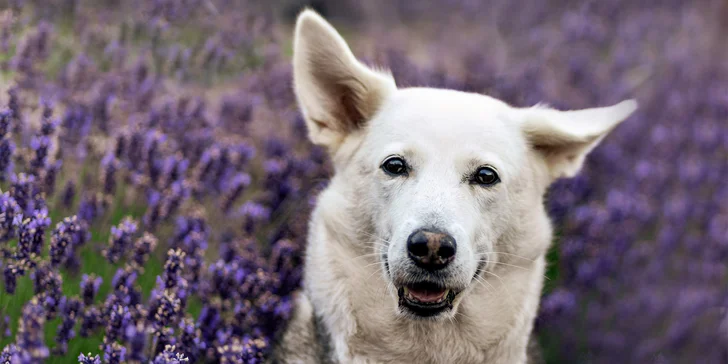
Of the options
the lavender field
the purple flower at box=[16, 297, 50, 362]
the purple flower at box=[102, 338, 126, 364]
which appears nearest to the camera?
the purple flower at box=[16, 297, 50, 362]

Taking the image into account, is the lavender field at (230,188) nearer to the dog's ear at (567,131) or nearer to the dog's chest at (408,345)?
the dog's chest at (408,345)

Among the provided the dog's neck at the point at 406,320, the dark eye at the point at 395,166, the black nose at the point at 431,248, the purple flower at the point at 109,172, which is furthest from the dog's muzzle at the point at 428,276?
the purple flower at the point at 109,172

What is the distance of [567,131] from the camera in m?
2.64

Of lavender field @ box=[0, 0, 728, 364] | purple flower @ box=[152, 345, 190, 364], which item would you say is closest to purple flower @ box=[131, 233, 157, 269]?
lavender field @ box=[0, 0, 728, 364]

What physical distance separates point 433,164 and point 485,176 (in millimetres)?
203

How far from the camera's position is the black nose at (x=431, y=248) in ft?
7.03

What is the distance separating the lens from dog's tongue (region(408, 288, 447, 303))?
2.34m

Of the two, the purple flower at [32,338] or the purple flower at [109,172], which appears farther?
the purple flower at [109,172]

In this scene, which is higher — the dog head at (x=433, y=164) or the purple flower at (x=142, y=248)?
the dog head at (x=433, y=164)

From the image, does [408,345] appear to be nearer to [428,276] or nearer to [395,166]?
[428,276]

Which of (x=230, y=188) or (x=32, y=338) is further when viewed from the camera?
(x=230, y=188)

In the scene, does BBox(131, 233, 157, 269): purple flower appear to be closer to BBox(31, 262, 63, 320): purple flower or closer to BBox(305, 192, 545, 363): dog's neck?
BBox(31, 262, 63, 320): purple flower

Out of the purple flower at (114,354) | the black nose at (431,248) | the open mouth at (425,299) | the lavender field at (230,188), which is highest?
the black nose at (431,248)

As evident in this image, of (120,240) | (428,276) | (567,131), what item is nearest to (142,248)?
(120,240)
